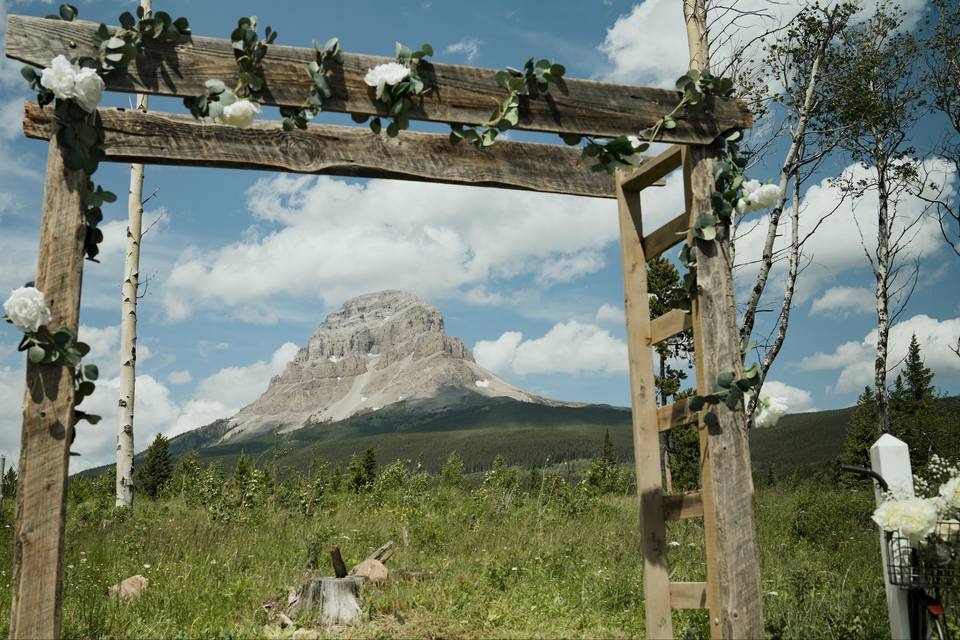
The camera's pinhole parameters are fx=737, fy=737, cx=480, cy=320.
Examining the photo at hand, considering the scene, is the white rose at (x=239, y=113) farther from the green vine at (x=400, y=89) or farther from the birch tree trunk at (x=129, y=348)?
the birch tree trunk at (x=129, y=348)

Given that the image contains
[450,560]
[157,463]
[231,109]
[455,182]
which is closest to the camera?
[231,109]

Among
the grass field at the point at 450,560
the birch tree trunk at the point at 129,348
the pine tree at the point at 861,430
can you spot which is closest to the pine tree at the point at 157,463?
the grass field at the point at 450,560

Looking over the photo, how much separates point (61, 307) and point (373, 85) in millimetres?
1679

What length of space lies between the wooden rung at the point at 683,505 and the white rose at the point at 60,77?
3.43m

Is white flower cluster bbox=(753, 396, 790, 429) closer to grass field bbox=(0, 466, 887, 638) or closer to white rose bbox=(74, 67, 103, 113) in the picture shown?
grass field bbox=(0, 466, 887, 638)

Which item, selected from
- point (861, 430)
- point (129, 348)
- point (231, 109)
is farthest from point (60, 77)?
point (861, 430)

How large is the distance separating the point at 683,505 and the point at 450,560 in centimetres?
387

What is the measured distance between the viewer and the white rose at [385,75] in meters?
3.41

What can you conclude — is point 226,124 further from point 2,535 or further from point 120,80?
point 2,535

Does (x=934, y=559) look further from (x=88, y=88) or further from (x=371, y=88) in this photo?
(x=88, y=88)

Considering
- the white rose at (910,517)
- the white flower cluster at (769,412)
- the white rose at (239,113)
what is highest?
the white rose at (239,113)

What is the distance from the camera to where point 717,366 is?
3.71 meters

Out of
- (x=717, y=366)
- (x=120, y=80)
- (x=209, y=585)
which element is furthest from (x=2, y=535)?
(x=717, y=366)

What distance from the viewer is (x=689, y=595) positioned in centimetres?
386
